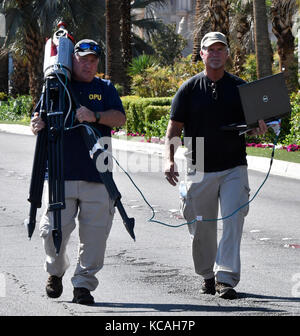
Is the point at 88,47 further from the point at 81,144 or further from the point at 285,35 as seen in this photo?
the point at 285,35

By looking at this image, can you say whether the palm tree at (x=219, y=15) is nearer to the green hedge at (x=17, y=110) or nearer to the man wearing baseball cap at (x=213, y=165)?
the green hedge at (x=17, y=110)

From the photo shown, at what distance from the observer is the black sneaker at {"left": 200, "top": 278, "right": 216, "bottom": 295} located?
705 centimetres

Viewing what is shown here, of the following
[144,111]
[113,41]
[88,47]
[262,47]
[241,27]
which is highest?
[241,27]

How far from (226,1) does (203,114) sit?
19645 millimetres

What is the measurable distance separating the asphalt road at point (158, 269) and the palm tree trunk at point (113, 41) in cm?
1720

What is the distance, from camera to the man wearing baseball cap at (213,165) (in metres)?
6.92

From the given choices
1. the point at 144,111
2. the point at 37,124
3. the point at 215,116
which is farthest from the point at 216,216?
the point at 144,111

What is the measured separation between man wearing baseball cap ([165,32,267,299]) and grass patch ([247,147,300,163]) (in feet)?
34.6

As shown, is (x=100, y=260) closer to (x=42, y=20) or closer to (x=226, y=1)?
(x=226, y=1)

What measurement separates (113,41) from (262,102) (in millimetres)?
24071

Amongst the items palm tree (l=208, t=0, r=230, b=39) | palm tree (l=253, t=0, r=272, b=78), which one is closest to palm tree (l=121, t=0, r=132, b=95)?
palm tree (l=208, t=0, r=230, b=39)

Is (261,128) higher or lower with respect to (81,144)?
higher

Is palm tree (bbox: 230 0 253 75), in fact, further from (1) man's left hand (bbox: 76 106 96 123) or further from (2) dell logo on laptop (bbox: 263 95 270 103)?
(1) man's left hand (bbox: 76 106 96 123)

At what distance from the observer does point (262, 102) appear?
267 inches
